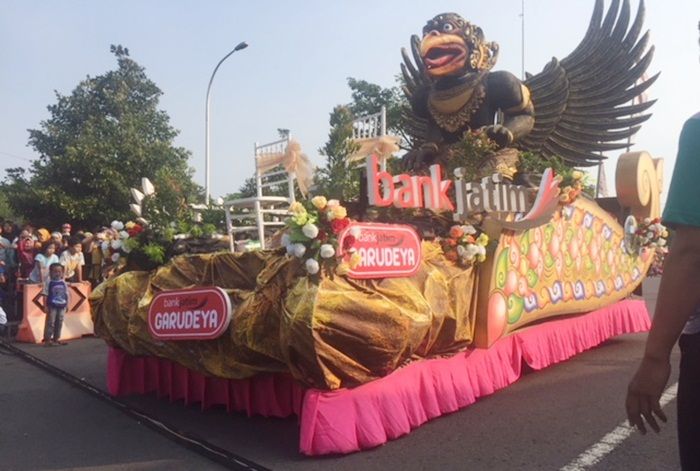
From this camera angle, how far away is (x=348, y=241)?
13.1 feet

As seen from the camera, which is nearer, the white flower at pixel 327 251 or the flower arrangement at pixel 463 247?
the white flower at pixel 327 251

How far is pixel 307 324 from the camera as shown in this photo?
146 inches

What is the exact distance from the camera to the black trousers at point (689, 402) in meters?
1.61

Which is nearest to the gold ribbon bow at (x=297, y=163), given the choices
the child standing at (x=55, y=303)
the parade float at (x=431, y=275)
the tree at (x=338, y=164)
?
the parade float at (x=431, y=275)

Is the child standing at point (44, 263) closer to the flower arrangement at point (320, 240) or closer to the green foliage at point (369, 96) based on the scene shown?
the flower arrangement at point (320, 240)

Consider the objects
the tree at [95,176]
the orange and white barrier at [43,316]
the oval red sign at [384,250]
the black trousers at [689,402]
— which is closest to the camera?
the black trousers at [689,402]

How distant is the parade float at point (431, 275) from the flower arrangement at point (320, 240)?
14 mm

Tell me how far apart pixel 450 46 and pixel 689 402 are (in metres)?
5.84

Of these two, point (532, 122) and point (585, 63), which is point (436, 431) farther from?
point (585, 63)

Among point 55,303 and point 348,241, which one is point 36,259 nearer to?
point 55,303

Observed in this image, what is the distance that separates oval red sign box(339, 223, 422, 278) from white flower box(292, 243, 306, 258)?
0.24 metres

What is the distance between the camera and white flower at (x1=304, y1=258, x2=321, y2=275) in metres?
3.84

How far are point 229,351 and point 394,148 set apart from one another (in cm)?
319

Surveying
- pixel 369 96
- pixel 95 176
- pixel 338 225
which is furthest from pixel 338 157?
pixel 369 96
